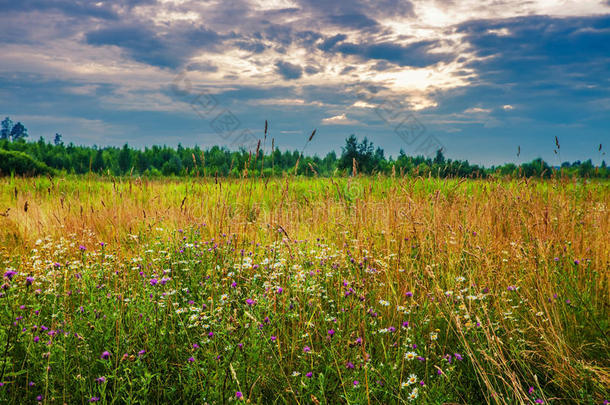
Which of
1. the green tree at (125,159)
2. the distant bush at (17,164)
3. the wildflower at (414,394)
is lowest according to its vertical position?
the wildflower at (414,394)

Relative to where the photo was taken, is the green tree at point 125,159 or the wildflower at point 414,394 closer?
the wildflower at point 414,394

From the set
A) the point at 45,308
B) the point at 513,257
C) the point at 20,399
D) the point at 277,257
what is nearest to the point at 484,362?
the point at 513,257

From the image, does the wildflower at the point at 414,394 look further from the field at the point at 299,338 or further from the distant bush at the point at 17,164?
the distant bush at the point at 17,164

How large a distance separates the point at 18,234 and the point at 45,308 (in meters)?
4.20

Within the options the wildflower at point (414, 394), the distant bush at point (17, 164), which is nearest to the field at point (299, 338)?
the wildflower at point (414, 394)

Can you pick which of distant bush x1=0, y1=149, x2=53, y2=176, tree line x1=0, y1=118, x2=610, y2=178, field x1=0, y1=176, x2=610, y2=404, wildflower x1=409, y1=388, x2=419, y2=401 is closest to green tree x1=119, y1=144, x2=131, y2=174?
tree line x1=0, y1=118, x2=610, y2=178

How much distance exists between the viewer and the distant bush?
2233cm

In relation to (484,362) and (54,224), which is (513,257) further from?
(54,224)

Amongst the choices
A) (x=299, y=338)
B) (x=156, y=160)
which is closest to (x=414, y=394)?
(x=299, y=338)

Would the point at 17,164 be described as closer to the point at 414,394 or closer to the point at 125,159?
the point at 414,394

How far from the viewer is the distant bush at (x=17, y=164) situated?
22328 mm

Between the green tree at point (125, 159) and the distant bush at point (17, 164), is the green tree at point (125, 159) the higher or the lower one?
the higher one

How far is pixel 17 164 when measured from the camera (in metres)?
23.0

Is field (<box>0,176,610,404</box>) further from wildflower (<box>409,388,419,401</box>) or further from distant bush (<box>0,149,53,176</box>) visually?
distant bush (<box>0,149,53,176</box>)
